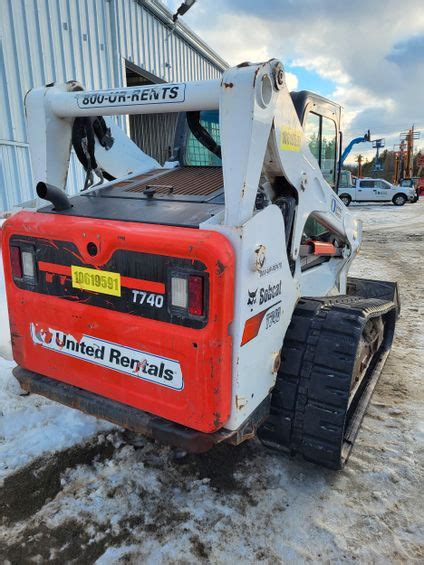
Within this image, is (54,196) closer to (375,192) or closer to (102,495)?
(102,495)

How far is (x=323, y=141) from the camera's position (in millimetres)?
3596

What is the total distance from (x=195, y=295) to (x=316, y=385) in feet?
3.07

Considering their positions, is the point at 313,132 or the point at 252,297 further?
the point at 313,132

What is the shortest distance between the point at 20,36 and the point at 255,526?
720cm

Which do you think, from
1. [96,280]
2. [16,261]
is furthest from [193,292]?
[16,261]

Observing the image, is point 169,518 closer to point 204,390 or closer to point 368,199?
point 204,390

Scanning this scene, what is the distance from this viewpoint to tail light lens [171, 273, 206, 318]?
190 cm

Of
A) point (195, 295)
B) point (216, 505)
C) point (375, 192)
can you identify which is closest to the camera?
point (195, 295)

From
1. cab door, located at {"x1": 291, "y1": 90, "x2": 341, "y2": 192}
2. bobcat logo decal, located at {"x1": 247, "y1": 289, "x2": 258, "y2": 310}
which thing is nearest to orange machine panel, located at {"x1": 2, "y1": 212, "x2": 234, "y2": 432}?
bobcat logo decal, located at {"x1": 247, "y1": 289, "x2": 258, "y2": 310}

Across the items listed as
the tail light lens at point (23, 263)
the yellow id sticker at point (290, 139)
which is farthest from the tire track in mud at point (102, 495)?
the yellow id sticker at point (290, 139)

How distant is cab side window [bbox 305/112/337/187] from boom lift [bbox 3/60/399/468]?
1.97ft

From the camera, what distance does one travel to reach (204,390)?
1986 mm

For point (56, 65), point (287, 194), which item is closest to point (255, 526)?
point (287, 194)

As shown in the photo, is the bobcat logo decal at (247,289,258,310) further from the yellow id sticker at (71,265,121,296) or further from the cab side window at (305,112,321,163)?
the cab side window at (305,112,321,163)
